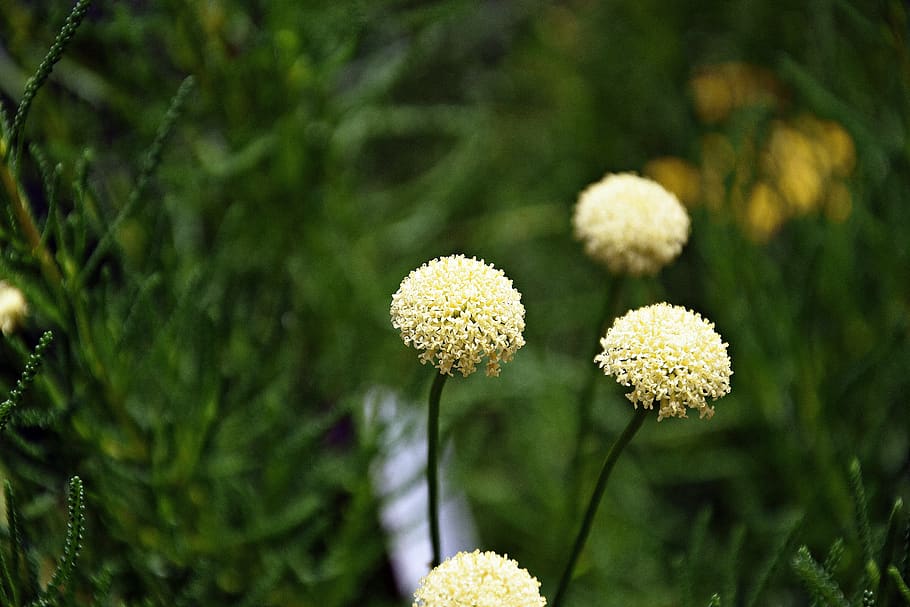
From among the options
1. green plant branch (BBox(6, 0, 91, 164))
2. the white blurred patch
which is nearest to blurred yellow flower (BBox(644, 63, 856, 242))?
the white blurred patch

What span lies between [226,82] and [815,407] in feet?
1.32

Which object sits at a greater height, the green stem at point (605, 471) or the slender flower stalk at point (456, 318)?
the slender flower stalk at point (456, 318)

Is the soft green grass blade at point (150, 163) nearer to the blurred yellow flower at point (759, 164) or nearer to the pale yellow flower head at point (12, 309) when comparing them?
the pale yellow flower head at point (12, 309)

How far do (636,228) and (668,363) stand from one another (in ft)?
0.35

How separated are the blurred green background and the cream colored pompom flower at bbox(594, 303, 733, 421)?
0.07 m

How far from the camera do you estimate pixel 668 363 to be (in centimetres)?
26

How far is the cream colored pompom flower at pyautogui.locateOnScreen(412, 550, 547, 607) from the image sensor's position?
0.76ft

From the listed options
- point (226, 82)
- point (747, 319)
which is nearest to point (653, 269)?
point (747, 319)

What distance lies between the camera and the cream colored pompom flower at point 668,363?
10.3 inches

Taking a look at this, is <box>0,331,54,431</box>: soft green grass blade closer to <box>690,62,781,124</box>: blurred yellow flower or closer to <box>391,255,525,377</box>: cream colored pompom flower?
<box>391,255,525,377</box>: cream colored pompom flower

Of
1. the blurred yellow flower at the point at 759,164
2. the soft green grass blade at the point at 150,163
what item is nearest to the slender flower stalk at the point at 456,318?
the soft green grass blade at the point at 150,163

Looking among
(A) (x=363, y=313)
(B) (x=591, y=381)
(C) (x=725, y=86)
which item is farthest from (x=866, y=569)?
(C) (x=725, y=86)

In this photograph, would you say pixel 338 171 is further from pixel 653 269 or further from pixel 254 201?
pixel 653 269

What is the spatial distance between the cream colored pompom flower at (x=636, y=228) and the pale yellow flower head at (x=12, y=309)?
9.8 inches
